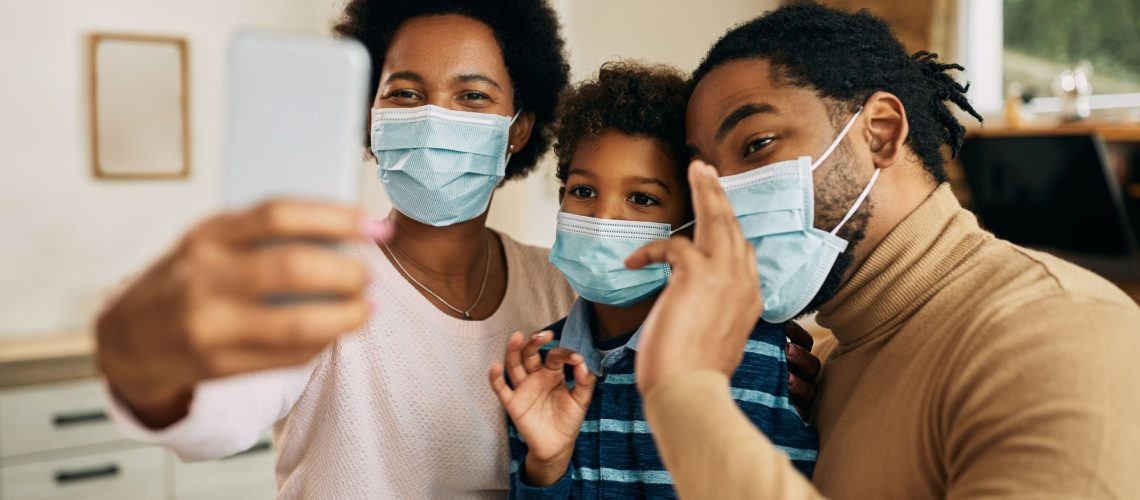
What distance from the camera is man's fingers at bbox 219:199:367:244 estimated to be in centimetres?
54

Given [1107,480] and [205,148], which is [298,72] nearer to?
[1107,480]

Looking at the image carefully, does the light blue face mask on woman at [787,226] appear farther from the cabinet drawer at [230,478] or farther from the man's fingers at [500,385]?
the cabinet drawer at [230,478]

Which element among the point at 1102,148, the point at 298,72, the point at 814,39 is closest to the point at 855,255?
the point at 814,39

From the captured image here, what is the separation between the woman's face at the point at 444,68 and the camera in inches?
58.6

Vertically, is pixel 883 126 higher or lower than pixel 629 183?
higher

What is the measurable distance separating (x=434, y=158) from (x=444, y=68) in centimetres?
16

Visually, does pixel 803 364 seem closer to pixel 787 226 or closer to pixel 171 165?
pixel 787 226

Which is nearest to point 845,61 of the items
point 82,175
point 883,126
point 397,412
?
point 883,126

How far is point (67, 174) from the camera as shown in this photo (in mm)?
3438

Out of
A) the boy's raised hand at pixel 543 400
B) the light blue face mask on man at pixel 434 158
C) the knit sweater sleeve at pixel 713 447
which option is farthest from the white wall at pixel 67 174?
the knit sweater sleeve at pixel 713 447

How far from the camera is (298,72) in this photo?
1.95 ft

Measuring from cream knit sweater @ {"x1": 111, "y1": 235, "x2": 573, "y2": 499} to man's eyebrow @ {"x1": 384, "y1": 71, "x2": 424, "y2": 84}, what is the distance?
298mm

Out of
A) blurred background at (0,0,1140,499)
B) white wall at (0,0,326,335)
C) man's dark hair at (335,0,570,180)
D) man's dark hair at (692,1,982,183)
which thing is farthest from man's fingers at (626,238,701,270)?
white wall at (0,0,326,335)

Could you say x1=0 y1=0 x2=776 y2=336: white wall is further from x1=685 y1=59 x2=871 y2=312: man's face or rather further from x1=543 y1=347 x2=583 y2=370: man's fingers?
x1=685 y1=59 x2=871 y2=312: man's face
